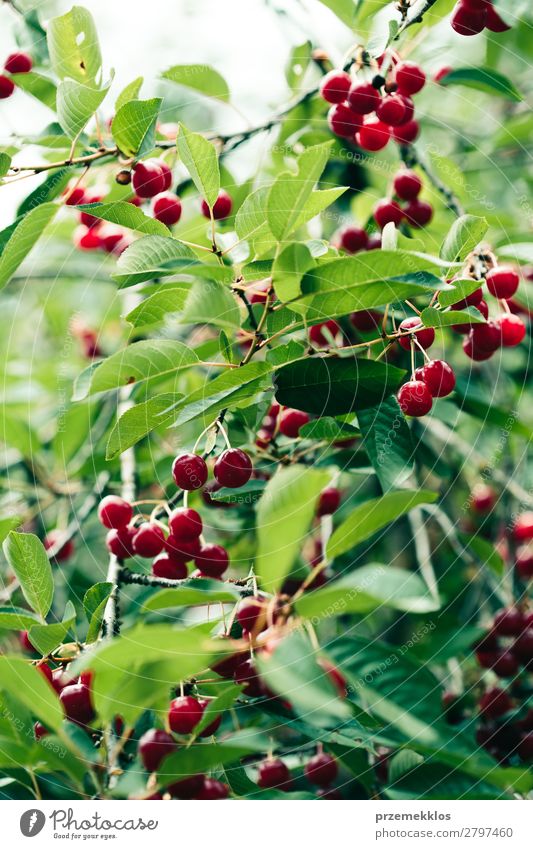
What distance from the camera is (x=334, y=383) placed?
79 centimetres

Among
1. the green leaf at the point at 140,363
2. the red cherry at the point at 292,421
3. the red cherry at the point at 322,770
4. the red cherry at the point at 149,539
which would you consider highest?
the green leaf at the point at 140,363

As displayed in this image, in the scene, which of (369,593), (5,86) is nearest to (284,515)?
(369,593)

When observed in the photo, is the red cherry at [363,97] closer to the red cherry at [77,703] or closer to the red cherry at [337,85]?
the red cherry at [337,85]

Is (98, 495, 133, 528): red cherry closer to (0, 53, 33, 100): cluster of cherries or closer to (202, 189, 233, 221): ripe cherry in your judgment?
(202, 189, 233, 221): ripe cherry

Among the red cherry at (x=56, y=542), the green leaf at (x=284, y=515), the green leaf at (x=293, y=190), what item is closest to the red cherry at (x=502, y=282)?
the green leaf at (x=293, y=190)

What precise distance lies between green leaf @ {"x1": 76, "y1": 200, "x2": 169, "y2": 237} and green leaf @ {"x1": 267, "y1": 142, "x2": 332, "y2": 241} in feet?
0.47

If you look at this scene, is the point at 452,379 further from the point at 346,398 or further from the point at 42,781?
the point at 42,781

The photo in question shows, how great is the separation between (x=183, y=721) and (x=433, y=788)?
1.06 ft

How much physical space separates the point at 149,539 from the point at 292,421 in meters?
0.26

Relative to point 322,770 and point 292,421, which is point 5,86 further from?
point 322,770

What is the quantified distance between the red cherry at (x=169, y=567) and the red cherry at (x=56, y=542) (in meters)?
0.61

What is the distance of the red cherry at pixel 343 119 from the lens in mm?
1024
